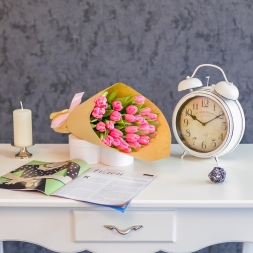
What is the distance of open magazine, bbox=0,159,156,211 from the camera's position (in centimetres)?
101

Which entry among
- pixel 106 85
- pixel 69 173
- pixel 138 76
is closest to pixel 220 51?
pixel 138 76

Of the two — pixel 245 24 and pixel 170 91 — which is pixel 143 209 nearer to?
pixel 170 91

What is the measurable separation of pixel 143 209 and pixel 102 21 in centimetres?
72

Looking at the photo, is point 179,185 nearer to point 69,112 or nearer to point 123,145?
point 123,145

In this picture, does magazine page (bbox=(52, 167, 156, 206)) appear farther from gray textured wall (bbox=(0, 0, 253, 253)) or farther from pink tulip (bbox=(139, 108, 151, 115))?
gray textured wall (bbox=(0, 0, 253, 253))

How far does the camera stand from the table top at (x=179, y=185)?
99 cm

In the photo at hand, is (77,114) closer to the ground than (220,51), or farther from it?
closer to the ground

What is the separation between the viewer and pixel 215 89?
3.98ft

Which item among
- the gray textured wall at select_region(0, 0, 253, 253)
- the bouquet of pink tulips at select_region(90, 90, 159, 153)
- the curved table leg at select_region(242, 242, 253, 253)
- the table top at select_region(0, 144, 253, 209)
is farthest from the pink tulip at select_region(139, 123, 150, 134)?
the curved table leg at select_region(242, 242, 253, 253)

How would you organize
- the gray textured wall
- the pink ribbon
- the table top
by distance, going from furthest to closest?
the gray textured wall
the pink ribbon
the table top

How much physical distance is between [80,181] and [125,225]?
17 centimetres

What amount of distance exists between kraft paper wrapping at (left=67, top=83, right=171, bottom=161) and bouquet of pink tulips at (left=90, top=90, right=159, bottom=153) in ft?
0.05

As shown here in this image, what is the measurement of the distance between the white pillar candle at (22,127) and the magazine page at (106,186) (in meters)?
0.25

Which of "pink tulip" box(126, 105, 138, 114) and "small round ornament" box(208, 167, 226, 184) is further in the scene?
"pink tulip" box(126, 105, 138, 114)
